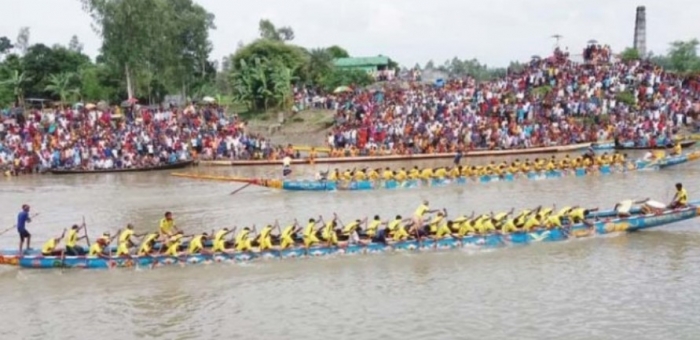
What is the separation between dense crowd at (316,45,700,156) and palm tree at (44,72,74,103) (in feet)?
68.2

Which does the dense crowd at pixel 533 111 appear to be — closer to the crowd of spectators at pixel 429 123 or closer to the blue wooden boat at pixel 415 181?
the crowd of spectators at pixel 429 123

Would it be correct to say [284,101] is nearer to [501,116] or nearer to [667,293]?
[501,116]

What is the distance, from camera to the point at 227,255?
1495 cm

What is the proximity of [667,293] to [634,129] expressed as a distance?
851 inches

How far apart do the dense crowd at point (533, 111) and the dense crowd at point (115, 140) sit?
4907mm

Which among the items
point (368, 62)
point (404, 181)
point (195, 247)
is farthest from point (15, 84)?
point (195, 247)

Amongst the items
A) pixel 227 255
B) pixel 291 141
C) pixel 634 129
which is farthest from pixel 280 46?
pixel 227 255

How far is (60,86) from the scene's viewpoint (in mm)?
49312

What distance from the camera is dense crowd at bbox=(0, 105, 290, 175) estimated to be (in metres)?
32.1

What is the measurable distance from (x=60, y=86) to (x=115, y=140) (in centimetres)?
1876

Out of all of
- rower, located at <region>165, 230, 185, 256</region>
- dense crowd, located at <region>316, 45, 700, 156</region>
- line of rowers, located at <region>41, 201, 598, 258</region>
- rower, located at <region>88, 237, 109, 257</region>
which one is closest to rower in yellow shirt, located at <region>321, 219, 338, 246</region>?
line of rowers, located at <region>41, 201, 598, 258</region>

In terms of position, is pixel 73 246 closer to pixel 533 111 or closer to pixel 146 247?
pixel 146 247

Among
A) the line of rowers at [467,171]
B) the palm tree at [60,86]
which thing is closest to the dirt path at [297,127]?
the line of rowers at [467,171]

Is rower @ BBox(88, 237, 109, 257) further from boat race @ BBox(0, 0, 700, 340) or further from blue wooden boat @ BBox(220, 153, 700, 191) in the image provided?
blue wooden boat @ BBox(220, 153, 700, 191)
